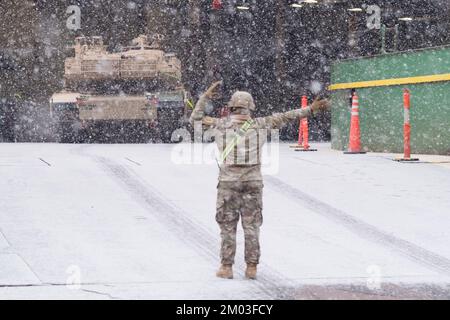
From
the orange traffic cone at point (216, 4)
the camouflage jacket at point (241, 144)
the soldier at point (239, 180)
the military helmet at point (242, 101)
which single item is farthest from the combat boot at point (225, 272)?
the orange traffic cone at point (216, 4)

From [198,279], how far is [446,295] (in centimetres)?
190

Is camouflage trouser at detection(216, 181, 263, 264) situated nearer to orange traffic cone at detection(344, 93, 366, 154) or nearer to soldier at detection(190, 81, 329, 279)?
soldier at detection(190, 81, 329, 279)

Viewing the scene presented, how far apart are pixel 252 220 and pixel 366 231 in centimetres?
252

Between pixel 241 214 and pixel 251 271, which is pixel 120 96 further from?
pixel 251 271

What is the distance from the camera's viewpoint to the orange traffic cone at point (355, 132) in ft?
57.9

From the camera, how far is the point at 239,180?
820 cm

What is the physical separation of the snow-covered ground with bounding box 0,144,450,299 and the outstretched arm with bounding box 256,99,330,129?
3.98 ft

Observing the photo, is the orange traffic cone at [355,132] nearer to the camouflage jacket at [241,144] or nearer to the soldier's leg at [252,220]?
the camouflage jacket at [241,144]

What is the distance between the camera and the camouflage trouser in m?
8.12

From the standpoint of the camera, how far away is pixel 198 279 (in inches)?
318

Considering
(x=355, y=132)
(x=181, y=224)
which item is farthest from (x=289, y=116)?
(x=355, y=132)

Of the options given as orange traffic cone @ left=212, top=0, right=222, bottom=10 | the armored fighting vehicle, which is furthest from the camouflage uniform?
orange traffic cone @ left=212, top=0, right=222, bottom=10

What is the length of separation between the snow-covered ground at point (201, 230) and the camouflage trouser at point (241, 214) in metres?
0.25

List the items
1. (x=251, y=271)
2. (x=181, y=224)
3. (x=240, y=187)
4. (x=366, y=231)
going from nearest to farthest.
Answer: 1. (x=251, y=271)
2. (x=240, y=187)
3. (x=366, y=231)
4. (x=181, y=224)
